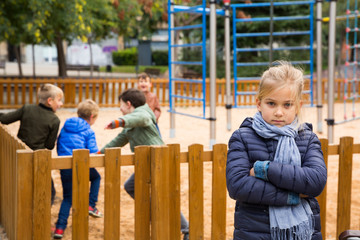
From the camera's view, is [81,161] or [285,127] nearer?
[285,127]

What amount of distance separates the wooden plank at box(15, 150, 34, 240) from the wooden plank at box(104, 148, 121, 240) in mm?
483

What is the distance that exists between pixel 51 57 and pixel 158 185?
202 ft

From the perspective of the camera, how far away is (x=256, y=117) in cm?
250

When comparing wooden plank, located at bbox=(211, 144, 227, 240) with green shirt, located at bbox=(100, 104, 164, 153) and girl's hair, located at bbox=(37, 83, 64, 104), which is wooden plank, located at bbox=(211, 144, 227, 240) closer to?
green shirt, located at bbox=(100, 104, 164, 153)

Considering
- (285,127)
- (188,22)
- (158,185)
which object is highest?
(188,22)

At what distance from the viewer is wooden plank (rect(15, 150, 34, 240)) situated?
3.35m

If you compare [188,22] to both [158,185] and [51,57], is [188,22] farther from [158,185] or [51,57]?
[51,57]

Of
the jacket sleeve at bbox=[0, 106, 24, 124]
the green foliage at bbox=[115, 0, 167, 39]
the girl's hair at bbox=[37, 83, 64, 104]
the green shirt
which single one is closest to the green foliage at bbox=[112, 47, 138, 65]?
the green foliage at bbox=[115, 0, 167, 39]

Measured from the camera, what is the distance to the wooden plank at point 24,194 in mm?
3346

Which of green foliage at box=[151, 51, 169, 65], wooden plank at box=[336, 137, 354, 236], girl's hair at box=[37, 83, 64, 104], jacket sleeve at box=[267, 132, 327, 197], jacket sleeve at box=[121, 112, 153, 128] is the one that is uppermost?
green foliage at box=[151, 51, 169, 65]

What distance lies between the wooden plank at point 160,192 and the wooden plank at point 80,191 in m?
0.44

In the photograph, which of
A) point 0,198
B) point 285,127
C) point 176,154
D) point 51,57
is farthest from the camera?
point 51,57

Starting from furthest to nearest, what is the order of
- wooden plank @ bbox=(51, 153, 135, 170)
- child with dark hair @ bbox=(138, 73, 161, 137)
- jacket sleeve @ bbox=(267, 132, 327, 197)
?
child with dark hair @ bbox=(138, 73, 161, 137) < wooden plank @ bbox=(51, 153, 135, 170) < jacket sleeve @ bbox=(267, 132, 327, 197)

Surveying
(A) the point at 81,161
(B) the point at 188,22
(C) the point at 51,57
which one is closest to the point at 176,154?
(A) the point at 81,161
